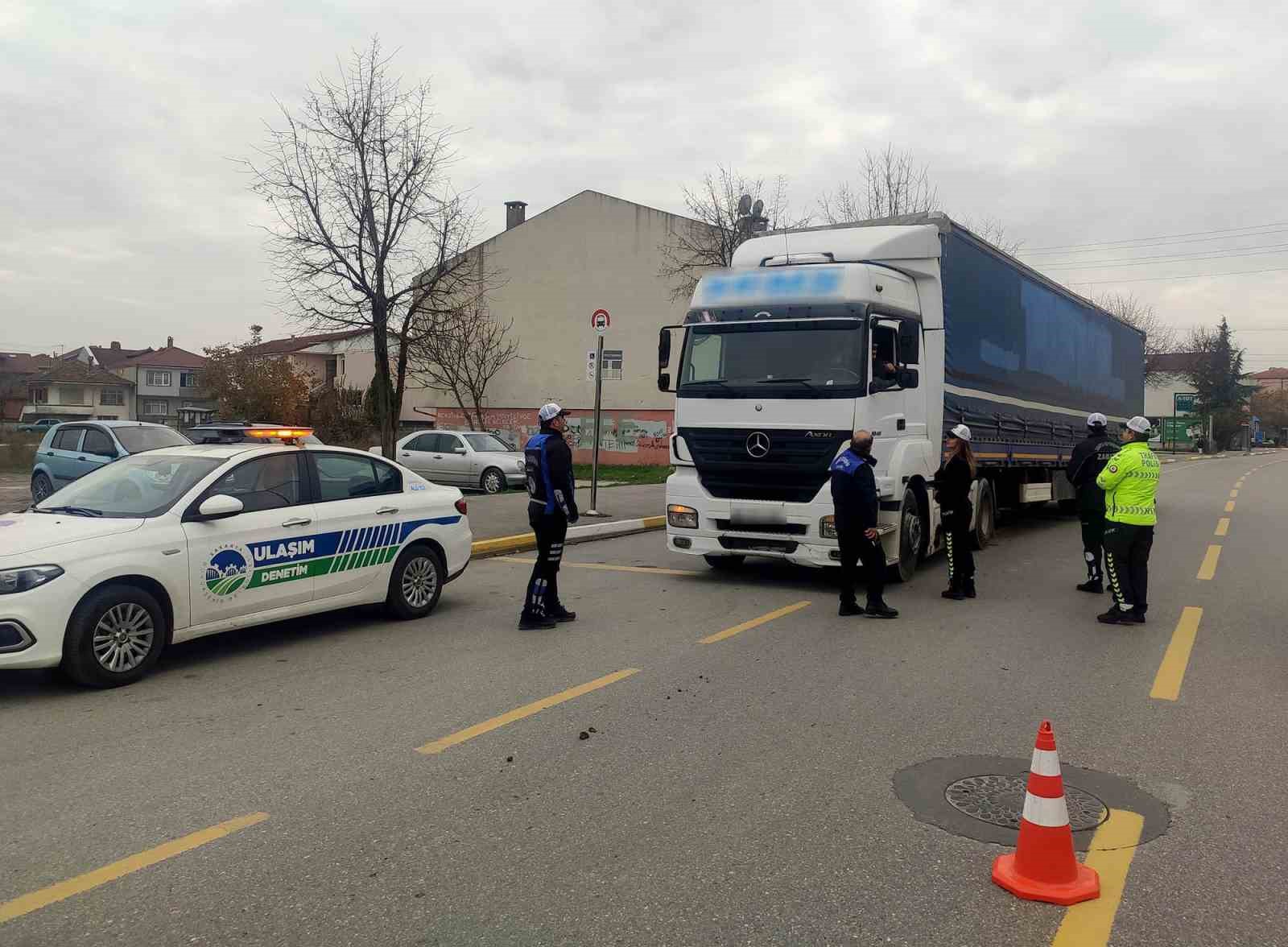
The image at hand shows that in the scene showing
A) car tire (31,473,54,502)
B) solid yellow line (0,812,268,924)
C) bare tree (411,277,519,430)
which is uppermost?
bare tree (411,277,519,430)

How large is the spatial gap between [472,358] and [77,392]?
59.4m

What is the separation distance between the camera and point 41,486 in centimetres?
1695

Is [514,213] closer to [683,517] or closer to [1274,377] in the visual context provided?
[683,517]

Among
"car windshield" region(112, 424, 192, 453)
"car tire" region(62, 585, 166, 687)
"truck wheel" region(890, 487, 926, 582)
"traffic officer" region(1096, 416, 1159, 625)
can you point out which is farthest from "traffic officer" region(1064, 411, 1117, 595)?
"car windshield" region(112, 424, 192, 453)

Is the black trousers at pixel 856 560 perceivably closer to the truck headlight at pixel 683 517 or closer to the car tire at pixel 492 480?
the truck headlight at pixel 683 517

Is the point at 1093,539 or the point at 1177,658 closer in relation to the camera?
the point at 1177,658

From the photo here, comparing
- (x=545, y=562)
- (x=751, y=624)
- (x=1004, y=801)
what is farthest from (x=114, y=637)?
(x=1004, y=801)

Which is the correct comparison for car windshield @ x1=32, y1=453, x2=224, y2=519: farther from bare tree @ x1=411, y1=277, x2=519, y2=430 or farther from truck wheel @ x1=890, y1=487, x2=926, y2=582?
bare tree @ x1=411, y1=277, x2=519, y2=430

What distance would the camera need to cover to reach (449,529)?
901cm

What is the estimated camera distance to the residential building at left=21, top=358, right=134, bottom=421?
80.4m

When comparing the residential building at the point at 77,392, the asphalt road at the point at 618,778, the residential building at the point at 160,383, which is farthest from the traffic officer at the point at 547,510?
the residential building at the point at 160,383

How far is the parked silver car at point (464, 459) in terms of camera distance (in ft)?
73.7

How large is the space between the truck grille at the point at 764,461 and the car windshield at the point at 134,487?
4.70 m

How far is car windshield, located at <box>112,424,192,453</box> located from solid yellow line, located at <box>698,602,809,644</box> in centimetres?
1084
